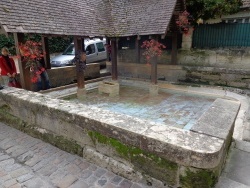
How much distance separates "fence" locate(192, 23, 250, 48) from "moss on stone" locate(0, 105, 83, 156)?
7984mm

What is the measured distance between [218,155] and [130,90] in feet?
22.8

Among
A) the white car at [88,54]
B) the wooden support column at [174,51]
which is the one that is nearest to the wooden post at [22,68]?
the white car at [88,54]

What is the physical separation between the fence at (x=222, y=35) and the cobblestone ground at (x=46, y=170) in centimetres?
808

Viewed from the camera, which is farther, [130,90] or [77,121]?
[130,90]

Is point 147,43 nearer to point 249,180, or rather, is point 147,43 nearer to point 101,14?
point 101,14

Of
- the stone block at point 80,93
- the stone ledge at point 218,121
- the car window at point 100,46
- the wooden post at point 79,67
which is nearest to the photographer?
the stone ledge at point 218,121

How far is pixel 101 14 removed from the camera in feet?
26.5

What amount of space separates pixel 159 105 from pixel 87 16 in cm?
451

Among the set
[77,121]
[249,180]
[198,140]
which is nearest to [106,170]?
[77,121]

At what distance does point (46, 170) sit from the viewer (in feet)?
7.68

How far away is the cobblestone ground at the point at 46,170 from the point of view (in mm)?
2094

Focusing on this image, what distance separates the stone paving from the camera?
536 centimetres

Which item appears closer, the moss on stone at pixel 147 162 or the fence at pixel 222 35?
the moss on stone at pixel 147 162

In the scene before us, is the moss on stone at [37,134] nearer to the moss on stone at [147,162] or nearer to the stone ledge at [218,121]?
the moss on stone at [147,162]
